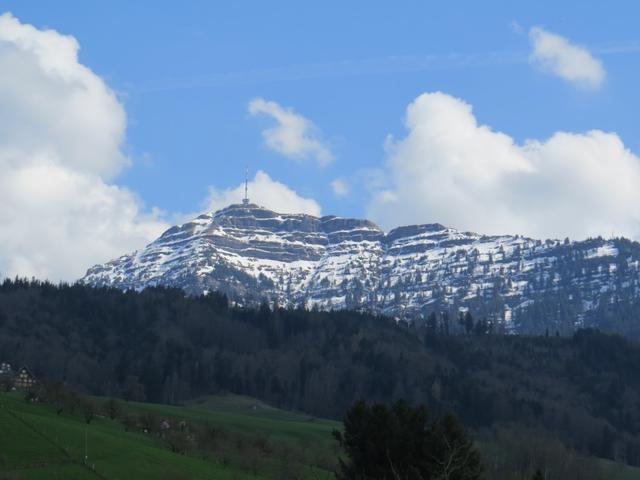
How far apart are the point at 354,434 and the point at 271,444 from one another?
9404 centimetres

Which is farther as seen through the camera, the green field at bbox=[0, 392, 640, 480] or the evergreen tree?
the green field at bbox=[0, 392, 640, 480]

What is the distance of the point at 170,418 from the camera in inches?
7800

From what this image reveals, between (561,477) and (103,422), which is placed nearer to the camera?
(103,422)

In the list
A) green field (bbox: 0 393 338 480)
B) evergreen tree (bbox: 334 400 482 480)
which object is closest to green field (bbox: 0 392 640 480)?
green field (bbox: 0 393 338 480)

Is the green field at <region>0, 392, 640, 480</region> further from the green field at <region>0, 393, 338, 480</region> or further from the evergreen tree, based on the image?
the evergreen tree

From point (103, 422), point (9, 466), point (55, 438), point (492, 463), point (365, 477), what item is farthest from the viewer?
point (492, 463)

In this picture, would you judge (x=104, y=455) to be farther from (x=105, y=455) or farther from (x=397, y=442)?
(x=397, y=442)

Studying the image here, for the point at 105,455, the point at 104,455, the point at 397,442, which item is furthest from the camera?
the point at 105,455

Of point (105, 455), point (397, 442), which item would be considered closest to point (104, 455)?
point (105, 455)

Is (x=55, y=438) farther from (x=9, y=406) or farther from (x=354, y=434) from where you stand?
(x=354, y=434)

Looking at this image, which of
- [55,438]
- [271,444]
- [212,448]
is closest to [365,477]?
[55,438]

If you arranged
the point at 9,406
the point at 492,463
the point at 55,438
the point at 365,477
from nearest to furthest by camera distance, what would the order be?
the point at 365,477, the point at 55,438, the point at 9,406, the point at 492,463

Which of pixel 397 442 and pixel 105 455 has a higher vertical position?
pixel 397 442

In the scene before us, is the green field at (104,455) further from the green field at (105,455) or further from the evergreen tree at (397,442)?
the evergreen tree at (397,442)
